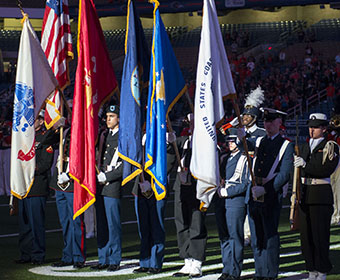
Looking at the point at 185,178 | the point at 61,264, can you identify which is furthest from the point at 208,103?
the point at 61,264

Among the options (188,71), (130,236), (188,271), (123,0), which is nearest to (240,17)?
(123,0)

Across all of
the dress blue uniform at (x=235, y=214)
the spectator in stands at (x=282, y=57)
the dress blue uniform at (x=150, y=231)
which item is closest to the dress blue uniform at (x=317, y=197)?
the dress blue uniform at (x=235, y=214)

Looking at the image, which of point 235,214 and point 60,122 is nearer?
point 235,214

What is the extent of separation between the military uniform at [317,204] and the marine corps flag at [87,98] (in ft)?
7.98

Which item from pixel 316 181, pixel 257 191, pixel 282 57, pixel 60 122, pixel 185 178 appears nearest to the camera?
pixel 257 191

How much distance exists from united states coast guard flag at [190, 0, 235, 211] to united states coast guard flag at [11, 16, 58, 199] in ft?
6.93

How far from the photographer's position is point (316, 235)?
27.6ft

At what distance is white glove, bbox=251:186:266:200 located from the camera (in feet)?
27.3

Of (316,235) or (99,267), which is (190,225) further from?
(316,235)

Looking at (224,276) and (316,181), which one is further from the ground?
(316,181)

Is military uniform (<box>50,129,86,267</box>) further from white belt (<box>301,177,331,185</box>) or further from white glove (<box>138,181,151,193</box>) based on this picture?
white belt (<box>301,177,331,185</box>)

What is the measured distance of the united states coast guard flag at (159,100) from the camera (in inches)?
349

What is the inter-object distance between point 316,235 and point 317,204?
33cm

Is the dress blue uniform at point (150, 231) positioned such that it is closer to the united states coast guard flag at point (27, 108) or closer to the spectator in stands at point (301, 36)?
the united states coast guard flag at point (27, 108)
